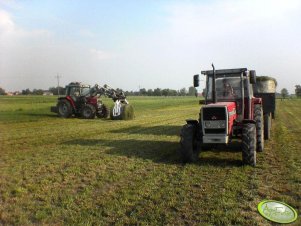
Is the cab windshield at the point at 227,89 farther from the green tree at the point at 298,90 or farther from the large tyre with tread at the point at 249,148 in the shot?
the green tree at the point at 298,90

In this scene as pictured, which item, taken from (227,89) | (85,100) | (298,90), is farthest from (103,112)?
(298,90)

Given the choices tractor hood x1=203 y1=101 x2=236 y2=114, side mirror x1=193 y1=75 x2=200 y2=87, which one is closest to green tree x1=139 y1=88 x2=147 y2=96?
side mirror x1=193 y1=75 x2=200 y2=87

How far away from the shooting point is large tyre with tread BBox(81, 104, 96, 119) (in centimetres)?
2036

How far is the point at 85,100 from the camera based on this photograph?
2095 cm

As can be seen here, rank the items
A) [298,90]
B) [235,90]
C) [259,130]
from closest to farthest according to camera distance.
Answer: [235,90]
[259,130]
[298,90]

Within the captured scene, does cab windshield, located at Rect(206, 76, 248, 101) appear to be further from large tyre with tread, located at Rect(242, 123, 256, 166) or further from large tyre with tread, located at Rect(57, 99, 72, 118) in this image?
large tyre with tread, located at Rect(57, 99, 72, 118)

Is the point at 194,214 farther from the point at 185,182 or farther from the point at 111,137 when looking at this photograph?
the point at 111,137

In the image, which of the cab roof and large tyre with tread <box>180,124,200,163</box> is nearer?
large tyre with tread <box>180,124,200,163</box>

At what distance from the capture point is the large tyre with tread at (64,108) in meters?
21.0

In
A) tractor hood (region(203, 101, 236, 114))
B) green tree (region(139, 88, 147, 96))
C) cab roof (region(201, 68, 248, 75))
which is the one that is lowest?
tractor hood (region(203, 101, 236, 114))

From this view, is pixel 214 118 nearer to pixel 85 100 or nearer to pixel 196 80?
pixel 196 80

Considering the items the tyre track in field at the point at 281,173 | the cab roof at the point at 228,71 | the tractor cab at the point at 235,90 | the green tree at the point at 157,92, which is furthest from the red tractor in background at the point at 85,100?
the green tree at the point at 157,92

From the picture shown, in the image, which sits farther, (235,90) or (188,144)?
(235,90)

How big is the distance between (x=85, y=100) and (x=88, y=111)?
909mm
